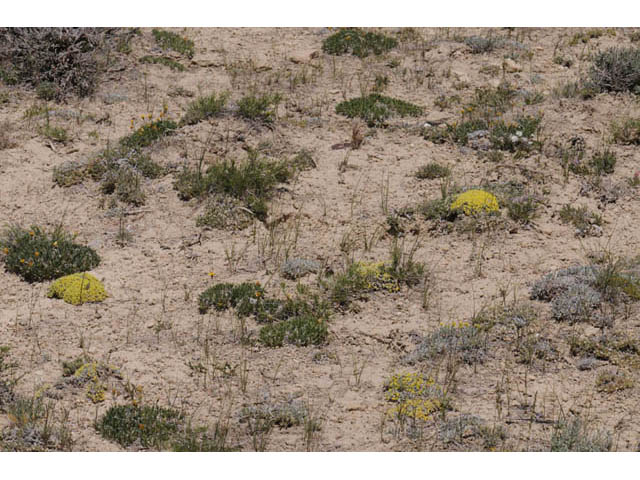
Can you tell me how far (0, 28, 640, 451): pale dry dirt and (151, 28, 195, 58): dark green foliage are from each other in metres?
0.22

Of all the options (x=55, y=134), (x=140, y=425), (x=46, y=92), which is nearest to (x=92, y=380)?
(x=140, y=425)

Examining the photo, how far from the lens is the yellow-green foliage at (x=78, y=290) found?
30.6 ft

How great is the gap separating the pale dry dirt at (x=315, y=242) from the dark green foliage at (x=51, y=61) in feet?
0.91

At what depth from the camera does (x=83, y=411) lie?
775 centimetres

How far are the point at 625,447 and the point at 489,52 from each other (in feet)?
29.4

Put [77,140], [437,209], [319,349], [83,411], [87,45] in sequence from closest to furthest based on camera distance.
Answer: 1. [83,411]
2. [319,349]
3. [437,209]
4. [77,140]
5. [87,45]

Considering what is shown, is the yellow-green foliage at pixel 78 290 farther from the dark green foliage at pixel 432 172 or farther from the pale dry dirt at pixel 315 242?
the dark green foliage at pixel 432 172

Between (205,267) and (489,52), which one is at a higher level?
(489,52)

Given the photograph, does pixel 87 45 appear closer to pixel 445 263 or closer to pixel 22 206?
pixel 22 206

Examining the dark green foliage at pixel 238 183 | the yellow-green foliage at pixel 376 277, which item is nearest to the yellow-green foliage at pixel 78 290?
the dark green foliage at pixel 238 183

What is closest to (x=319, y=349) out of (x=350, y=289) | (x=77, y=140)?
(x=350, y=289)

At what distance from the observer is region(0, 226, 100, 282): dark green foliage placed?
382 inches

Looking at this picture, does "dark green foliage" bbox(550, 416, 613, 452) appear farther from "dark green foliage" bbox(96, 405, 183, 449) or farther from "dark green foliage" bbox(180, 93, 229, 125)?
"dark green foliage" bbox(180, 93, 229, 125)

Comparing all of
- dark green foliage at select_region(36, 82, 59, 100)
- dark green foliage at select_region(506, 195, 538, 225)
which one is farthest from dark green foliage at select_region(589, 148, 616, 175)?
dark green foliage at select_region(36, 82, 59, 100)
